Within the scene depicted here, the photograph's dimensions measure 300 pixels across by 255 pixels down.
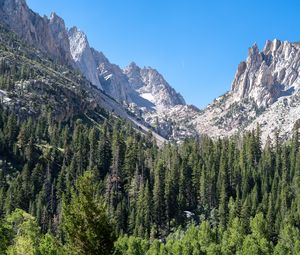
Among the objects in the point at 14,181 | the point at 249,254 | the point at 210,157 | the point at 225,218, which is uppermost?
the point at 210,157

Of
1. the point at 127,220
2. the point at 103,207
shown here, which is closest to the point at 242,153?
the point at 127,220

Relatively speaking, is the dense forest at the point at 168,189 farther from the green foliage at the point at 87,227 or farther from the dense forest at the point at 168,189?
the green foliage at the point at 87,227

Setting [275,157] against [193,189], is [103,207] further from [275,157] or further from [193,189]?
[275,157]

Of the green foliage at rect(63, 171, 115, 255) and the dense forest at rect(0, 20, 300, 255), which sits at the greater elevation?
the dense forest at rect(0, 20, 300, 255)

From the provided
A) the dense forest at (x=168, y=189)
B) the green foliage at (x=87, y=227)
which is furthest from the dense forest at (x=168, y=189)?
the green foliage at (x=87, y=227)

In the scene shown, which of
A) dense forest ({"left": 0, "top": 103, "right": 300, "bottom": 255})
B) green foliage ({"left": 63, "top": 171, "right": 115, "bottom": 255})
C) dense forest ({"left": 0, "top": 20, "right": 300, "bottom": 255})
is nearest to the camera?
green foliage ({"left": 63, "top": 171, "right": 115, "bottom": 255})

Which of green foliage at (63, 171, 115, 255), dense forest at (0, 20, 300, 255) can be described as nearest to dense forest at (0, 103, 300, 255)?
dense forest at (0, 20, 300, 255)

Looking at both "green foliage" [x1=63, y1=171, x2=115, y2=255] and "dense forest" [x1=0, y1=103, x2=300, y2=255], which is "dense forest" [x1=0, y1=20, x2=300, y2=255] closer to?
"dense forest" [x1=0, y1=103, x2=300, y2=255]

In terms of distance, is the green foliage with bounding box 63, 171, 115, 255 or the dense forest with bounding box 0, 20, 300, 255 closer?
the green foliage with bounding box 63, 171, 115, 255

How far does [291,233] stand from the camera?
11531 cm

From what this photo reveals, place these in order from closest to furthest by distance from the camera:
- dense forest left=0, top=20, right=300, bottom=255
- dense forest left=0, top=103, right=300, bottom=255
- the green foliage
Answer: the green foliage < dense forest left=0, top=20, right=300, bottom=255 < dense forest left=0, top=103, right=300, bottom=255

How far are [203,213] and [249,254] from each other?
4749 centimetres

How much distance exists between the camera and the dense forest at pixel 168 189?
363 ft

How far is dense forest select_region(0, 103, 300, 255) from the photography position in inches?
4360
